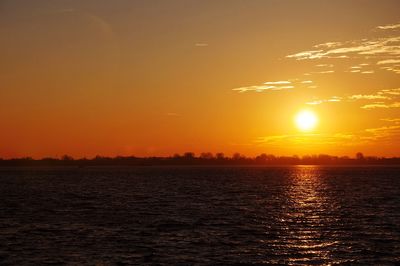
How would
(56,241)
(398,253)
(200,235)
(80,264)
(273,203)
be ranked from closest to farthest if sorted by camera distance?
(80,264)
(398,253)
(56,241)
(200,235)
(273,203)

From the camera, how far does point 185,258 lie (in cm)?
4134

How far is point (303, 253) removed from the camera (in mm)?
43781

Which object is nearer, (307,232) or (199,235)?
(199,235)

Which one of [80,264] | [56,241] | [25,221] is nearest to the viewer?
[80,264]

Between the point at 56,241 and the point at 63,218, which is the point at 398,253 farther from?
the point at 63,218

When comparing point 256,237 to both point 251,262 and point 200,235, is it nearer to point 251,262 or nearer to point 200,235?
A: point 200,235

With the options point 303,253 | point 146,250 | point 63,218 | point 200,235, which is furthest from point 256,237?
point 63,218

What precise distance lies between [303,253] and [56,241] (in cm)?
2262

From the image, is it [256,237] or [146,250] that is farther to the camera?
[256,237]

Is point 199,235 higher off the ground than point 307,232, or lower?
higher

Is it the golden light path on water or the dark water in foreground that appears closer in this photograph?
the dark water in foreground

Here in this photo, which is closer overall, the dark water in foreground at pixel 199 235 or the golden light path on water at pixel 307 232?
the dark water in foreground at pixel 199 235

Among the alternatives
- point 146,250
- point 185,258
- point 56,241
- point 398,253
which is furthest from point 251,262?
point 56,241

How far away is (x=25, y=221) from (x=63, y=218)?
203 inches
